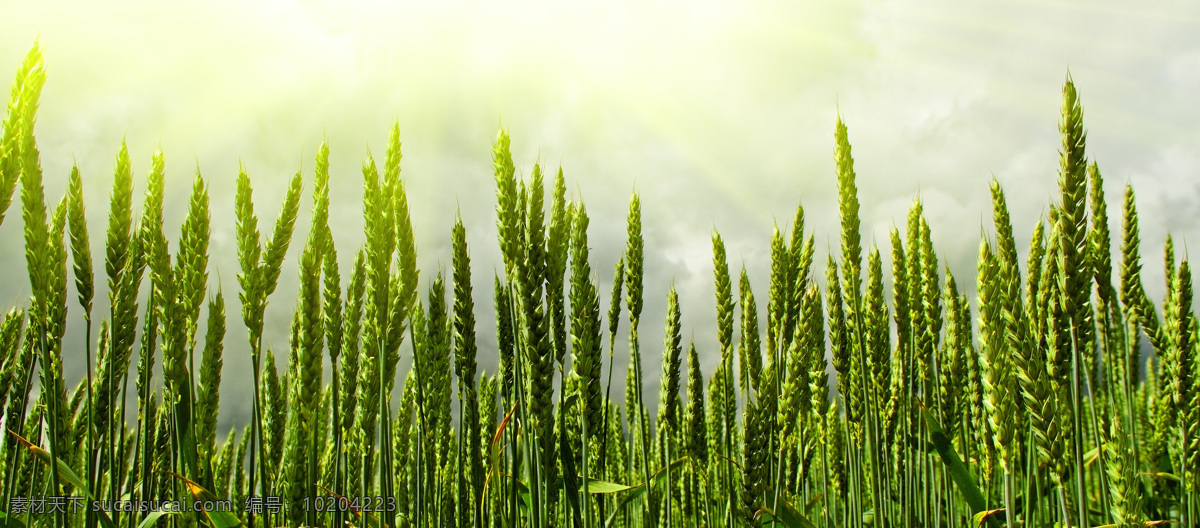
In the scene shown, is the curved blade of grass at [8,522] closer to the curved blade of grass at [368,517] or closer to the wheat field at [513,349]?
the wheat field at [513,349]

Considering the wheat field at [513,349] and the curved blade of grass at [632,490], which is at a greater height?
the wheat field at [513,349]

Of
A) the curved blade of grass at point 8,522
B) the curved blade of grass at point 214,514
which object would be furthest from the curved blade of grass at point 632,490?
the curved blade of grass at point 8,522

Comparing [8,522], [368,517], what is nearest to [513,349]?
[368,517]

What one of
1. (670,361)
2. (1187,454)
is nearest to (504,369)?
(670,361)

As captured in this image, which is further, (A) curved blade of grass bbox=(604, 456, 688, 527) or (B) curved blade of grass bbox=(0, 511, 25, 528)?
(A) curved blade of grass bbox=(604, 456, 688, 527)

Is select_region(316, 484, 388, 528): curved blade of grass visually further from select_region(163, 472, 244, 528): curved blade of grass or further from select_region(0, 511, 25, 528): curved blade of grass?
select_region(0, 511, 25, 528): curved blade of grass

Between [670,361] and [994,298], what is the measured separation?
1237mm

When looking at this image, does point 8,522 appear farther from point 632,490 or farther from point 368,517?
point 632,490

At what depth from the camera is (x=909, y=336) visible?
9.75ft

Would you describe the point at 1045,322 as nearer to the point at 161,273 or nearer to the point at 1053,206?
the point at 1053,206

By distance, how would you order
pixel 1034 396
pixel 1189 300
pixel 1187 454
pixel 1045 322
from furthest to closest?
pixel 1189 300
pixel 1187 454
pixel 1045 322
pixel 1034 396

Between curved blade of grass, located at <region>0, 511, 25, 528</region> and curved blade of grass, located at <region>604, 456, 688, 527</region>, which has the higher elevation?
curved blade of grass, located at <region>0, 511, 25, 528</region>

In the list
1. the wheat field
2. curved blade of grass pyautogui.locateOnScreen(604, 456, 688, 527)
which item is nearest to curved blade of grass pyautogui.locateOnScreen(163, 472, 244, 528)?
the wheat field

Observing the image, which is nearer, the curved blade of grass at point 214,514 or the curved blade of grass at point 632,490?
the curved blade of grass at point 214,514
